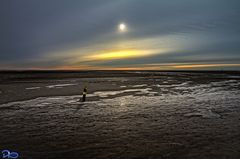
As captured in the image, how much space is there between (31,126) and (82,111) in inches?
Answer: 128

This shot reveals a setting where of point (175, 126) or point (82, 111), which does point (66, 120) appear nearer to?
point (82, 111)

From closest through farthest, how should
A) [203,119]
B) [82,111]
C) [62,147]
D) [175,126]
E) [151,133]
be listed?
[62,147]
[151,133]
[175,126]
[203,119]
[82,111]

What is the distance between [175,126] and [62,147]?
413cm

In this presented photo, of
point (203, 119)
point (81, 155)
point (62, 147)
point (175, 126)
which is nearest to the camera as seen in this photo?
point (81, 155)

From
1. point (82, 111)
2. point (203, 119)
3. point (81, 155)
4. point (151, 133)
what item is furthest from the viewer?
point (82, 111)

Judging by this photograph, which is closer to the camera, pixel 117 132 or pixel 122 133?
pixel 122 133

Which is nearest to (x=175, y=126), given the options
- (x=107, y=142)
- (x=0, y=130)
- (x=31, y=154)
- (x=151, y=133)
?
(x=151, y=133)

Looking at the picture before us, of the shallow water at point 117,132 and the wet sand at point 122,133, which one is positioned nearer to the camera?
the wet sand at point 122,133

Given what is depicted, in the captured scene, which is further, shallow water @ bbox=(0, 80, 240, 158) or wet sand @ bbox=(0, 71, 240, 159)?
shallow water @ bbox=(0, 80, 240, 158)

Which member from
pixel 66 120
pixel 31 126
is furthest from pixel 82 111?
pixel 31 126

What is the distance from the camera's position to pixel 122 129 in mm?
7965

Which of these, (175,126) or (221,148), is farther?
(175,126)

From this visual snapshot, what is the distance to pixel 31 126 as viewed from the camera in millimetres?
8422

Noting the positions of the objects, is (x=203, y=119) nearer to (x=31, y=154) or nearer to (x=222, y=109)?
(x=222, y=109)
